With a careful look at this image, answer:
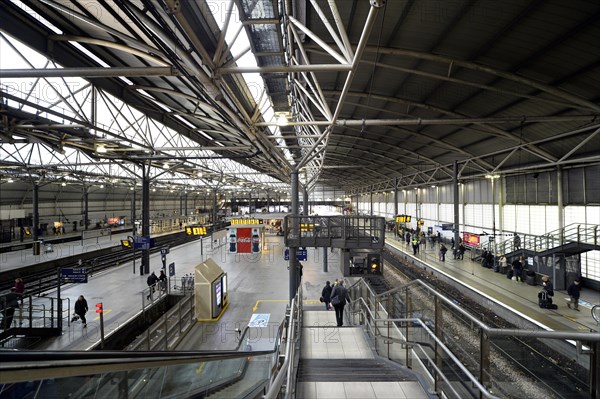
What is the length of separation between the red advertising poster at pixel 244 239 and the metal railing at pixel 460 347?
1784 centimetres

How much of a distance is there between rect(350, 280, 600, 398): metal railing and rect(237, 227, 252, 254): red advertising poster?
17.8 metres

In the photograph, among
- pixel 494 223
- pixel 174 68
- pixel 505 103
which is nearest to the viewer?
pixel 174 68

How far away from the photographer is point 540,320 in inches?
412

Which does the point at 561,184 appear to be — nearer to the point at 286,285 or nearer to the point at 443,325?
the point at 286,285

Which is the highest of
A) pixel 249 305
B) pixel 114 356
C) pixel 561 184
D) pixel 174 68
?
pixel 174 68

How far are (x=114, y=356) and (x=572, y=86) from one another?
1354 cm

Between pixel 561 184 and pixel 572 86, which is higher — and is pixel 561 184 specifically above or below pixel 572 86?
below

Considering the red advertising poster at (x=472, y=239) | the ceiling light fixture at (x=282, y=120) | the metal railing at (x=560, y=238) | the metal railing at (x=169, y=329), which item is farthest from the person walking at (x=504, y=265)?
the metal railing at (x=169, y=329)

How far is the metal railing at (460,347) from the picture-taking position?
2223mm

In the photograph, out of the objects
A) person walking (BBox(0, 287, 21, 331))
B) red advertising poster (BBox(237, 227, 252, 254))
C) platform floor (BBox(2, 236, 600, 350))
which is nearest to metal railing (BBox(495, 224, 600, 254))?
platform floor (BBox(2, 236, 600, 350))

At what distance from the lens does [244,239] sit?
74.4 ft

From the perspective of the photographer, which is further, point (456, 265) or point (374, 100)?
point (456, 265)

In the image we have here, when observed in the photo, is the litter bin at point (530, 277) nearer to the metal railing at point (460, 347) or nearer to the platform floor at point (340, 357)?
the platform floor at point (340, 357)

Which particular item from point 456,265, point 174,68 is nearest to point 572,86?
point 174,68
